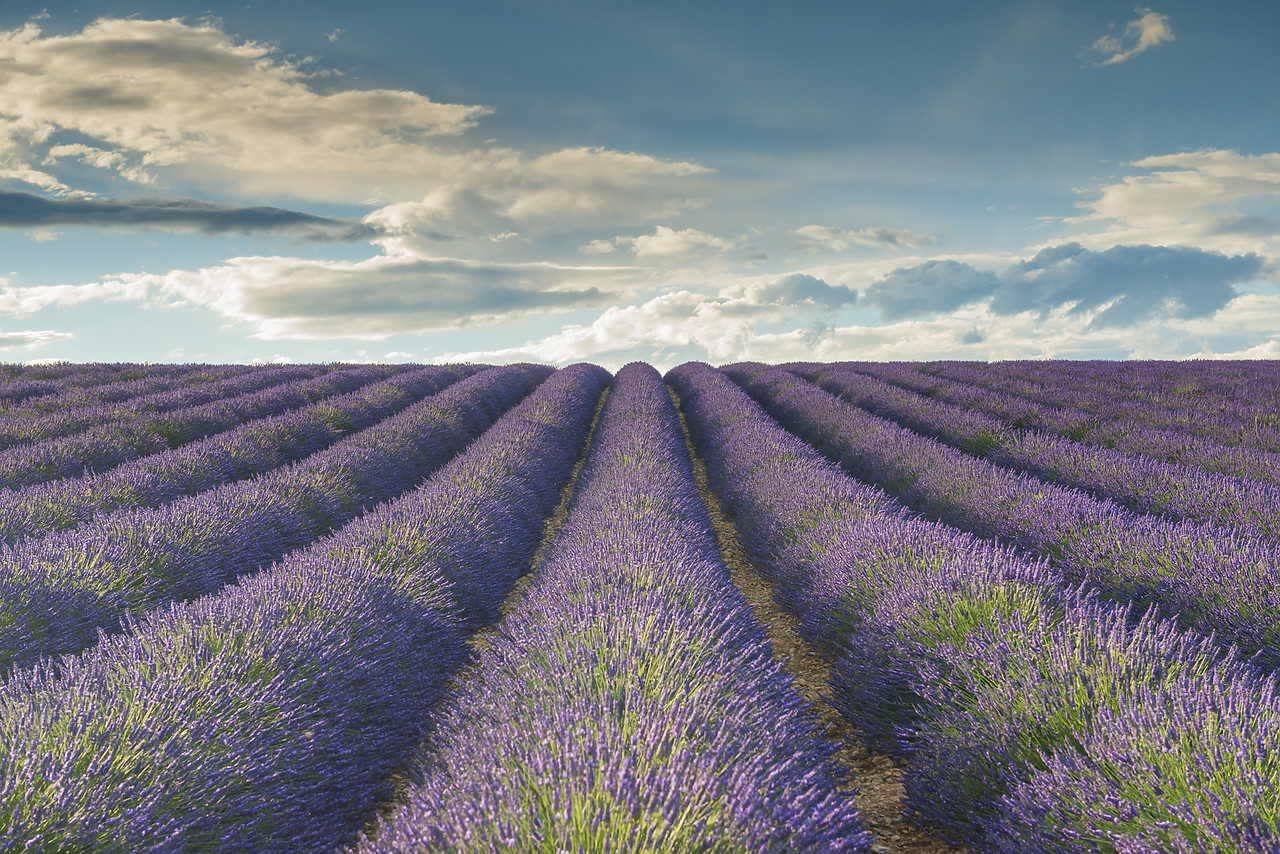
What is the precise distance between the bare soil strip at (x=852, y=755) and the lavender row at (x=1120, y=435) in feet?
15.3

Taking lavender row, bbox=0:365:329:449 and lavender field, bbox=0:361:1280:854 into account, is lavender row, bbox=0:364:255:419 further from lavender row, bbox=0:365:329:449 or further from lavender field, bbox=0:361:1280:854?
lavender field, bbox=0:361:1280:854

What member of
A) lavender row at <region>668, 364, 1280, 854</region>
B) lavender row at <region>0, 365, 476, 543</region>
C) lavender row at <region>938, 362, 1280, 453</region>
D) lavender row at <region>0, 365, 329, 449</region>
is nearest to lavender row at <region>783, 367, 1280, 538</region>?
lavender row at <region>938, 362, 1280, 453</region>

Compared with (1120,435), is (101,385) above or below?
above

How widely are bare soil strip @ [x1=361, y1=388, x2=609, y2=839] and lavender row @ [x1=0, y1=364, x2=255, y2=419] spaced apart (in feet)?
26.0

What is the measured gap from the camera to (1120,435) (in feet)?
25.9

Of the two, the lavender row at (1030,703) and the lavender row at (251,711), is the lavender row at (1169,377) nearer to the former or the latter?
the lavender row at (1030,703)

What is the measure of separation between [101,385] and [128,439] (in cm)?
682

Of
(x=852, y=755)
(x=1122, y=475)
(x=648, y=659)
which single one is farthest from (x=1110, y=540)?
(x=648, y=659)

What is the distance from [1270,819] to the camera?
1.67m

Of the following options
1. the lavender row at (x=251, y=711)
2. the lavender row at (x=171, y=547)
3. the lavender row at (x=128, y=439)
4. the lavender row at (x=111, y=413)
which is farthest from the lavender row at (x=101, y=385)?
the lavender row at (x=251, y=711)

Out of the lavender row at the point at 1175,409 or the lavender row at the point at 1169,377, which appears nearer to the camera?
the lavender row at the point at 1175,409

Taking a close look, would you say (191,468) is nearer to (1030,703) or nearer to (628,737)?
(628,737)

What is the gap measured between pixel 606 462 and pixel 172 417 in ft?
21.3

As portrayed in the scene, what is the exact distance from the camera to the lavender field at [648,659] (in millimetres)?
1789
